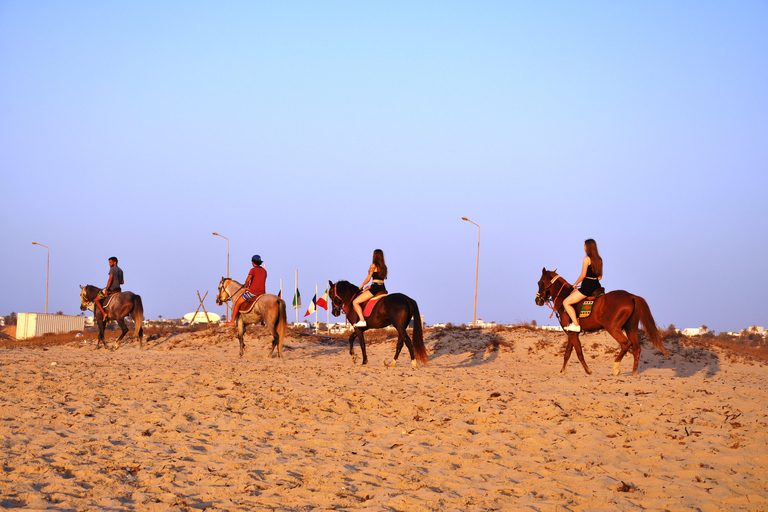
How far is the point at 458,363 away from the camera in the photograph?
64.5ft

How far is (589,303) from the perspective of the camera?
15039 mm

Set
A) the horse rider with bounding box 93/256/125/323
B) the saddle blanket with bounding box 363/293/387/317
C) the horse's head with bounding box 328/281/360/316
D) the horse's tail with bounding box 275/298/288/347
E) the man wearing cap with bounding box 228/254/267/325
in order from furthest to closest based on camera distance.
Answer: the horse rider with bounding box 93/256/125/323 → the man wearing cap with bounding box 228/254/267/325 → the horse's tail with bounding box 275/298/288/347 → the horse's head with bounding box 328/281/360/316 → the saddle blanket with bounding box 363/293/387/317

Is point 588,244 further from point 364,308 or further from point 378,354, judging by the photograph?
point 378,354

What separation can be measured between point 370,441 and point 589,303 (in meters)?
8.37

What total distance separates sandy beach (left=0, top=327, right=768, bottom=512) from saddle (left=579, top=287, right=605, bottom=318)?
5.80 feet

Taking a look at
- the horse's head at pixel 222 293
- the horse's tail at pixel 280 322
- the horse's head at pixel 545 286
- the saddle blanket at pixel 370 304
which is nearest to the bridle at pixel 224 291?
the horse's head at pixel 222 293

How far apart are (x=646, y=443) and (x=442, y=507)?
12.2 ft

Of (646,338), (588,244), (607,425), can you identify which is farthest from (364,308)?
(646,338)

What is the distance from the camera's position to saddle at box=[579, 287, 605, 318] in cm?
1498

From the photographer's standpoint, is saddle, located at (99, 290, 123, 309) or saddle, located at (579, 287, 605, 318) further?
saddle, located at (99, 290, 123, 309)

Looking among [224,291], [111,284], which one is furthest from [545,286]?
[111,284]

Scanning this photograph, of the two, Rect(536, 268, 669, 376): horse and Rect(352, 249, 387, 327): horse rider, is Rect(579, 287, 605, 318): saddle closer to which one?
Rect(536, 268, 669, 376): horse

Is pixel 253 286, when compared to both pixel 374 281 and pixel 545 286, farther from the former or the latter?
pixel 545 286

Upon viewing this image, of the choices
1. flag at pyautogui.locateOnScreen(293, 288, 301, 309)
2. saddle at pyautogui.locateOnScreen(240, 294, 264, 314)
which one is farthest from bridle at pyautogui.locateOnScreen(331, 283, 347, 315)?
flag at pyautogui.locateOnScreen(293, 288, 301, 309)
